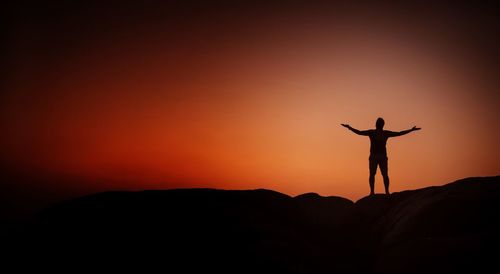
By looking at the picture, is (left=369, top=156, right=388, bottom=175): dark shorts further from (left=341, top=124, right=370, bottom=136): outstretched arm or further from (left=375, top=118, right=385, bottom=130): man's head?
(left=375, top=118, right=385, bottom=130): man's head

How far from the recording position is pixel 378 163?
45.3 ft

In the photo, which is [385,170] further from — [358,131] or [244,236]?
[244,236]

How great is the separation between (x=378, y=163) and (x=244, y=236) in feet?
25.8

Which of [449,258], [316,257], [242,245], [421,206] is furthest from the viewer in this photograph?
[421,206]

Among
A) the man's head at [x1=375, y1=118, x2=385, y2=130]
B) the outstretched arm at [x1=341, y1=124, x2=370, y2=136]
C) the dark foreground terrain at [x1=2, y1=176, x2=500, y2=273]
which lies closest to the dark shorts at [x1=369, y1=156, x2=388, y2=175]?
the outstretched arm at [x1=341, y1=124, x2=370, y2=136]

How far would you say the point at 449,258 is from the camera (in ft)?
24.3

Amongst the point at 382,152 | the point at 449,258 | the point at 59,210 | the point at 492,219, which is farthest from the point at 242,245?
the point at 382,152

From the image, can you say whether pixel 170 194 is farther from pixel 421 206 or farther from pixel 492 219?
pixel 492 219

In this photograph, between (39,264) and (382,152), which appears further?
(382,152)

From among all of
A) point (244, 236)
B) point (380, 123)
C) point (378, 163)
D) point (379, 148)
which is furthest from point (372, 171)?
point (244, 236)

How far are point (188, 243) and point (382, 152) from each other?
9265 millimetres

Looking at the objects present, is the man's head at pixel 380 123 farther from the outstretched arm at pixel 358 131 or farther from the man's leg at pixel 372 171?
the man's leg at pixel 372 171

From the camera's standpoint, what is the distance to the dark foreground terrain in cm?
730

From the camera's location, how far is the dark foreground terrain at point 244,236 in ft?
23.9
